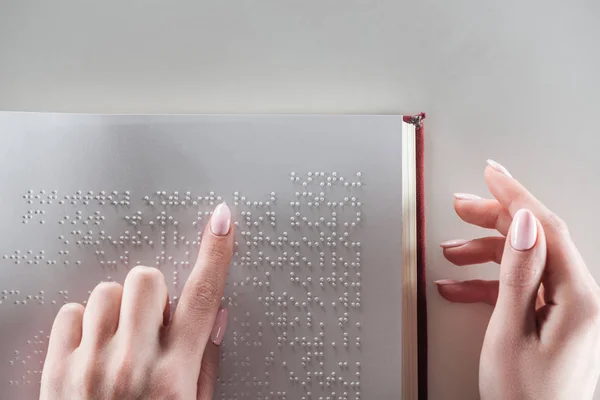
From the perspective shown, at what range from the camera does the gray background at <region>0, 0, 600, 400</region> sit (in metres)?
0.68

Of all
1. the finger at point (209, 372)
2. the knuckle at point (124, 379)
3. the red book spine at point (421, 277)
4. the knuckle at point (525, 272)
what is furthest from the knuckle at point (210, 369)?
the knuckle at point (525, 272)

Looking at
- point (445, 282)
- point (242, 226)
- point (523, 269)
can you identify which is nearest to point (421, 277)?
point (445, 282)

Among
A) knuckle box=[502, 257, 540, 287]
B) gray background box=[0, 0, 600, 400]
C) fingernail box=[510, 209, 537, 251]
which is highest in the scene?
gray background box=[0, 0, 600, 400]

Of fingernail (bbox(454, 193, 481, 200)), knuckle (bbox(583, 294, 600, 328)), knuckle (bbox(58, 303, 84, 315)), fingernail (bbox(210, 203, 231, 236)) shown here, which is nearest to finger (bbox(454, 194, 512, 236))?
fingernail (bbox(454, 193, 481, 200))

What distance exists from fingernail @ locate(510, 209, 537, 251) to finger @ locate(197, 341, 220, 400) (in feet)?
1.39

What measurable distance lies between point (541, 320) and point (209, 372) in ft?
1.45

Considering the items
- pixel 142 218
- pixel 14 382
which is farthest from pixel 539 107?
pixel 14 382

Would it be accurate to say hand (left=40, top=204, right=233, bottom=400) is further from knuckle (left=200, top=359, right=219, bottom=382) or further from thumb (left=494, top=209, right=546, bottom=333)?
thumb (left=494, top=209, right=546, bottom=333)

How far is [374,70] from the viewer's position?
2.23 ft

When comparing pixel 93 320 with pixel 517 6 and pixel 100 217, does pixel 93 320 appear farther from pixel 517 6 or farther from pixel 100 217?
pixel 517 6

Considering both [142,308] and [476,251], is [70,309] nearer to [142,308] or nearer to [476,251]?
[142,308]

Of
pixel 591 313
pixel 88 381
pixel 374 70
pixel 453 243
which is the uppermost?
pixel 374 70

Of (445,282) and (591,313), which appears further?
(445,282)

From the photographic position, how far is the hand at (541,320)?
51cm
